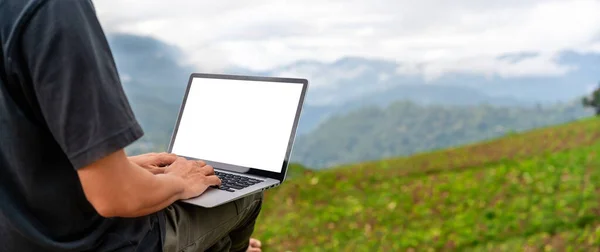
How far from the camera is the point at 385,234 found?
5.45 meters

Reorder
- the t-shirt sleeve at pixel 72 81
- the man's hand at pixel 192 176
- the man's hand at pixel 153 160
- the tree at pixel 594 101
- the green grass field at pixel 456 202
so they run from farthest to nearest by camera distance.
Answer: the tree at pixel 594 101 < the green grass field at pixel 456 202 < the man's hand at pixel 153 160 < the man's hand at pixel 192 176 < the t-shirt sleeve at pixel 72 81

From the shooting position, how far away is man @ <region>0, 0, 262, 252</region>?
1.40 meters

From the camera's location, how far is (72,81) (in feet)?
4.58

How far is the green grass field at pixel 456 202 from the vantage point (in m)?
5.05

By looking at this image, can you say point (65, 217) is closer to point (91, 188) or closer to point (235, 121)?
point (91, 188)

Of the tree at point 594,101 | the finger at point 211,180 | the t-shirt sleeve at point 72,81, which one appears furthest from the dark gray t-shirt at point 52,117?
the tree at point 594,101

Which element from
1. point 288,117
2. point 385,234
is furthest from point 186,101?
point 385,234

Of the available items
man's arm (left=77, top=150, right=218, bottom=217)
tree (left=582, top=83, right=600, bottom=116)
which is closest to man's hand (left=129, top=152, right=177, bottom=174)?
man's arm (left=77, top=150, right=218, bottom=217)

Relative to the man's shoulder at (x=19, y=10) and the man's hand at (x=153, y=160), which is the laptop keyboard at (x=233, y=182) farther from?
the man's shoulder at (x=19, y=10)

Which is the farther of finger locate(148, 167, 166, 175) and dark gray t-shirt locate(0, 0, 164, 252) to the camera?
finger locate(148, 167, 166, 175)

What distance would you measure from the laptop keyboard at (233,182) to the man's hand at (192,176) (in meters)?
0.05

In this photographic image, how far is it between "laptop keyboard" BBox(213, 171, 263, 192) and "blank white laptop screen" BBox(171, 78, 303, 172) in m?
0.10

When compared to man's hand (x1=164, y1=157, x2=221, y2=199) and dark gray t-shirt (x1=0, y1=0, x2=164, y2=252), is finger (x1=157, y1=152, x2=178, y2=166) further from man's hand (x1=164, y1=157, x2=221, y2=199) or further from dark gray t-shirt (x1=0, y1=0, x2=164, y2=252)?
dark gray t-shirt (x1=0, y1=0, x2=164, y2=252)

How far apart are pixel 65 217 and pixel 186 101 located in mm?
1111
